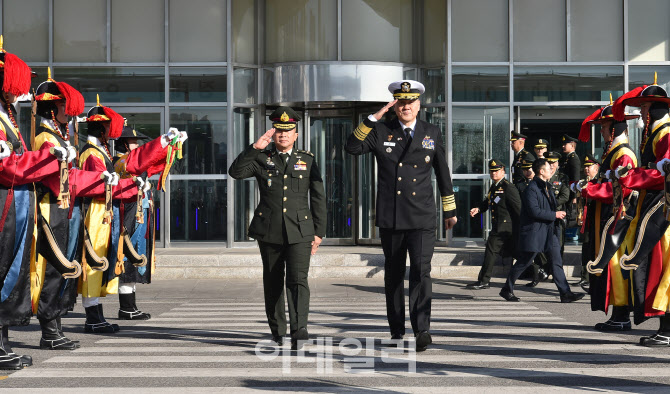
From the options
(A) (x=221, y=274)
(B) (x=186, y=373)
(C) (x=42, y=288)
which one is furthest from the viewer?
(A) (x=221, y=274)

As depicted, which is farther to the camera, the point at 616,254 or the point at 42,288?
the point at 616,254

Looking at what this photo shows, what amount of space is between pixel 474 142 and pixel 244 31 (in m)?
5.01

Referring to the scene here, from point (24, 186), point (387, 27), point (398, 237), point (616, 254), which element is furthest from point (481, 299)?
point (387, 27)

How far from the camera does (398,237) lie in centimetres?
812

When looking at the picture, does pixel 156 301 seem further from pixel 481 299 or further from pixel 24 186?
pixel 24 186

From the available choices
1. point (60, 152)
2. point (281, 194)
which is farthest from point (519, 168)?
point (60, 152)

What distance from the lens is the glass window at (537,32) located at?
748 inches

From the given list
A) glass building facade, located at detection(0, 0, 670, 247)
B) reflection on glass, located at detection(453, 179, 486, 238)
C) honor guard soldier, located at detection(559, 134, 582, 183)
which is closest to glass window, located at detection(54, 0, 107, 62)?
glass building facade, located at detection(0, 0, 670, 247)

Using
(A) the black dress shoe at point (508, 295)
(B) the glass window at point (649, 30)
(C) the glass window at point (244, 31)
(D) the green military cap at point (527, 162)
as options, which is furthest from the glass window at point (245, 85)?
(A) the black dress shoe at point (508, 295)

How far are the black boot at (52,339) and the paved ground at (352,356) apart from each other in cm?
11

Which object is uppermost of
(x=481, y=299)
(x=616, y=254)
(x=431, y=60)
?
(x=431, y=60)

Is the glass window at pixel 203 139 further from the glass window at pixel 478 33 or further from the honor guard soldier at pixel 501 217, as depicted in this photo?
the honor guard soldier at pixel 501 217

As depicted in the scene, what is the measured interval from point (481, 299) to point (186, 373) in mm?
6355

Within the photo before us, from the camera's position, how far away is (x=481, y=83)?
18953 mm
